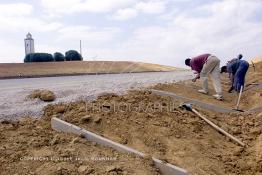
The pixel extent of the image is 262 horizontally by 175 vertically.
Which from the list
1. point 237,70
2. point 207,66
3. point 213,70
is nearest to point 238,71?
point 237,70

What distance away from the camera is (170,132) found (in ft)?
22.0

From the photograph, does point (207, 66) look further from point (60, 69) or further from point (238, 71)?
point (60, 69)

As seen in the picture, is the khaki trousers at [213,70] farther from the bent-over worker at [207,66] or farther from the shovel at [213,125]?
the shovel at [213,125]

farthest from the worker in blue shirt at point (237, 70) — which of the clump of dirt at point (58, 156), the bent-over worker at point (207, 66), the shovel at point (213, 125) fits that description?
the clump of dirt at point (58, 156)

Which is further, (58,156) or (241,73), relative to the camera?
(241,73)

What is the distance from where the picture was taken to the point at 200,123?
745 cm

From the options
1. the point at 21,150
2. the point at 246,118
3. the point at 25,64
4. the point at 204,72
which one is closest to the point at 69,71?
the point at 25,64

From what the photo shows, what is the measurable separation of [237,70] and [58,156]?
24.3ft

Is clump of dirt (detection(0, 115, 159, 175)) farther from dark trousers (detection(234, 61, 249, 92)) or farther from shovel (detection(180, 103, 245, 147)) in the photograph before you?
dark trousers (detection(234, 61, 249, 92))

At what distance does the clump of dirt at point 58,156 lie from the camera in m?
5.03

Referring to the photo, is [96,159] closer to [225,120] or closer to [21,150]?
[21,150]

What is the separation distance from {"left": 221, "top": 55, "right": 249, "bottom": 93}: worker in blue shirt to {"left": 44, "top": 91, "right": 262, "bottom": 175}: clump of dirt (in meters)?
3.30

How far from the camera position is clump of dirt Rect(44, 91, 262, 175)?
6.00 meters

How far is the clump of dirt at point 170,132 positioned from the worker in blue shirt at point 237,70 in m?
3.30
